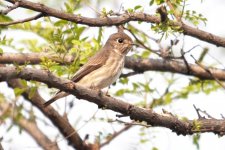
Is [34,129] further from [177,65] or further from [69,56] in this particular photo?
[177,65]

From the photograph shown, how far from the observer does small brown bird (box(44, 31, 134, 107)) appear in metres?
7.90

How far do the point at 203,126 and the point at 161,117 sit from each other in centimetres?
Answer: 52

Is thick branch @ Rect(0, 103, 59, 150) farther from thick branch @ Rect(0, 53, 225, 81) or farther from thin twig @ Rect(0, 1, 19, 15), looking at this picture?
thin twig @ Rect(0, 1, 19, 15)

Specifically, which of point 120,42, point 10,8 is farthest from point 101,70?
point 10,8

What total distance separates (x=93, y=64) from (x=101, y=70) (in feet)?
0.65

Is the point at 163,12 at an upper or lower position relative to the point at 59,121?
upper

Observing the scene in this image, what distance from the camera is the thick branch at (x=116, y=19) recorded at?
5781mm

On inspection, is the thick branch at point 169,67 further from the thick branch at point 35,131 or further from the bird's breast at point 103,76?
the thick branch at point 35,131

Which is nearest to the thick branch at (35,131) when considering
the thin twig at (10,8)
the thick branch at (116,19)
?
the thick branch at (116,19)

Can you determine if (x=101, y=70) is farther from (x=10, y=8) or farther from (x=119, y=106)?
(x=10, y=8)

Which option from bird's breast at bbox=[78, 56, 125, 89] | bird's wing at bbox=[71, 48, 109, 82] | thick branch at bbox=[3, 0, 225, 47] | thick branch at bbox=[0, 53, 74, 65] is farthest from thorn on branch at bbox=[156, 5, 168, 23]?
bird's breast at bbox=[78, 56, 125, 89]

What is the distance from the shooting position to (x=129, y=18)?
256 inches

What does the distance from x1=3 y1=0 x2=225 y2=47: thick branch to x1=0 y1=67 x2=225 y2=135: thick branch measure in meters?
0.75

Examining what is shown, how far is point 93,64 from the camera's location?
26.9 feet
